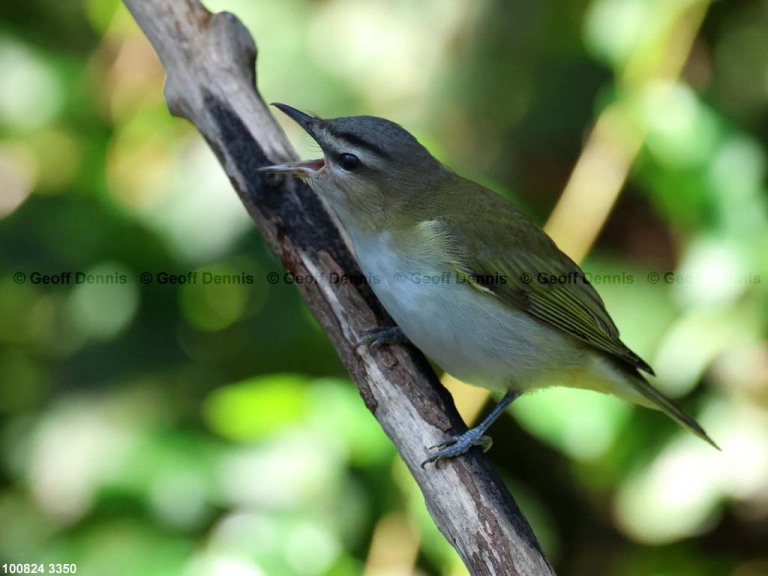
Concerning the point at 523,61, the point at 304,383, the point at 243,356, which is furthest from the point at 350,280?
the point at 523,61

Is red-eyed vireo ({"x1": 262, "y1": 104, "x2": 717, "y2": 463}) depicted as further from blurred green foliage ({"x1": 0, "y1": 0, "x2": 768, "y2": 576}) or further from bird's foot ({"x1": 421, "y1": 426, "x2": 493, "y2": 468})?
blurred green foliage ({"x1": 0, "y1": 0, "x2": 768, "y2": 576})

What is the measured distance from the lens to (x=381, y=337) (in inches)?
104

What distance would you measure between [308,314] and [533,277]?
3.42 feet

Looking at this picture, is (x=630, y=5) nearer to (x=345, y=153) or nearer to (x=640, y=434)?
(x=345, y=153)

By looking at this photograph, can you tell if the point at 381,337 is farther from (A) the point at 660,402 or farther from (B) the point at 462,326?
(A) the point at 660,402

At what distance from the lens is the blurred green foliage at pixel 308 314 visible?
9.13ft

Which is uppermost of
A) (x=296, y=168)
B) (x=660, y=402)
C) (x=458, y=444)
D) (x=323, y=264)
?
(x=296, y=168)

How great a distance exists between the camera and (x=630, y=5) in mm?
3207

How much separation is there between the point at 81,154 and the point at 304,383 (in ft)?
5.34

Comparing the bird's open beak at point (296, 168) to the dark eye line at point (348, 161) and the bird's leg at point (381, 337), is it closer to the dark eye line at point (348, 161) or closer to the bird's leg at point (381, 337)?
the dark eye line at point (348, 161)

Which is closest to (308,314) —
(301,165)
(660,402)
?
(301,165)

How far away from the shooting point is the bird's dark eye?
2.74 metres

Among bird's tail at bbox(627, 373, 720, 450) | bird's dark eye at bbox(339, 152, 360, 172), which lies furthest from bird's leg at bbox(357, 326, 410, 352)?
bird's tail at bbox(627, 373, 720, 450)

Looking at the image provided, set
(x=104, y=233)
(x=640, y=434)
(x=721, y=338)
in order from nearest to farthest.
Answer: (x=721, y=338) < (x=640, y=434) < (x=104, y=233)
